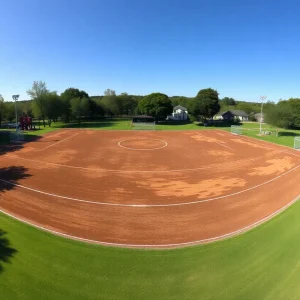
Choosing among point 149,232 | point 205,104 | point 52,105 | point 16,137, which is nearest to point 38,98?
point 52,105

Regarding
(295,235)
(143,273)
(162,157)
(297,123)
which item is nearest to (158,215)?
(143,273)

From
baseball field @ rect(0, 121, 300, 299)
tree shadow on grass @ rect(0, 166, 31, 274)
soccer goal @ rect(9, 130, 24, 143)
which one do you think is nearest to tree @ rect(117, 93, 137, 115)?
soccer goal @ rect(9, 130, 24, 143)

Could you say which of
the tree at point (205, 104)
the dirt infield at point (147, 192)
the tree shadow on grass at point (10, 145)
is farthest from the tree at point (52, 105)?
the tree at point (205, 104)

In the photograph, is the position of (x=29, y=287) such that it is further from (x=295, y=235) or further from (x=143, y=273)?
(x=295, y=235)

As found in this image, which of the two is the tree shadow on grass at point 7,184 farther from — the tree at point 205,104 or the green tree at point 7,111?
the tree at point 205,104

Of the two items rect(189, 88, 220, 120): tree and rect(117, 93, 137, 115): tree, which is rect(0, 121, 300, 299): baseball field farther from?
rect(117, 93, 137, 115): tree

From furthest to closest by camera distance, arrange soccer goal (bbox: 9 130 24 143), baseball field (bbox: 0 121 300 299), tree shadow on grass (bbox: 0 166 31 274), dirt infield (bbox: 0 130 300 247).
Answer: soccer goal (bbox: 9 130 24 143) < dirt infield (bbox: 0 130 300 247) < tree shadow on grass (bbox: 0 166 31 274) < baseball field (bbox: 0 121 300 299)
